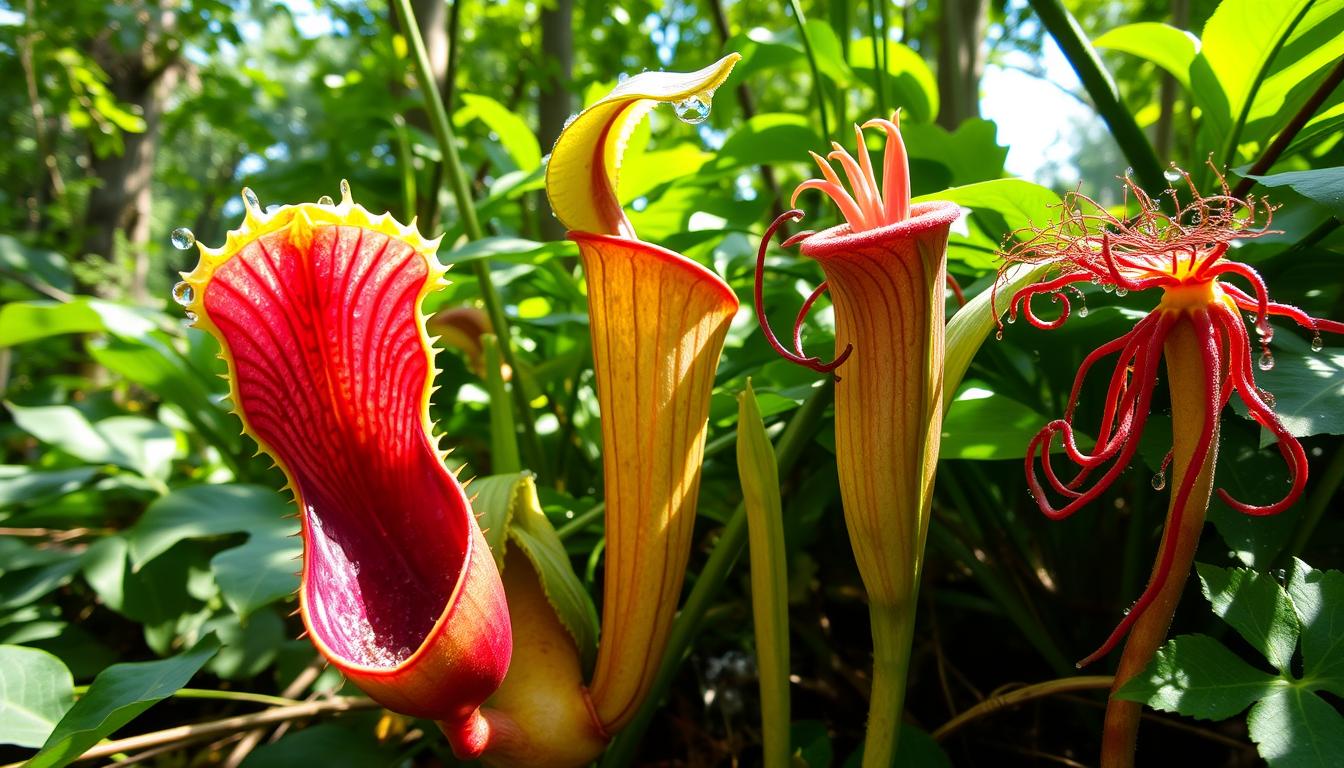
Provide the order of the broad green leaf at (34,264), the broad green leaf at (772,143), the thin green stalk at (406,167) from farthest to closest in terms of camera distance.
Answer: the broad green leaf at (34,264)
the thin green stalk at (406,167)
the broad green leaf at (772,143)

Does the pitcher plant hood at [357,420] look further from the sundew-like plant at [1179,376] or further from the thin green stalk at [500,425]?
the sundew-like plant at [1179,376]

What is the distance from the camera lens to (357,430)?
39 centimetres

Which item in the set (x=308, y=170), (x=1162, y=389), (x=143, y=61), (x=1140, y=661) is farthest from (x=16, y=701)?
(x=143, y=61)

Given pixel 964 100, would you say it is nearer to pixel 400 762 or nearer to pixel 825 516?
pixel 825 516

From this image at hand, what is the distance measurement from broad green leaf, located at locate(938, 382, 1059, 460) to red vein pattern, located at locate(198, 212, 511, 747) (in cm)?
25

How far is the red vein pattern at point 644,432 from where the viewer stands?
403 millimetres

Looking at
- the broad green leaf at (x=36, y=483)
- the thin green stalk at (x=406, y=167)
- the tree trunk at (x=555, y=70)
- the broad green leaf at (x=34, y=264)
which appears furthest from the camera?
the tree trunk at (x=555, y=70)

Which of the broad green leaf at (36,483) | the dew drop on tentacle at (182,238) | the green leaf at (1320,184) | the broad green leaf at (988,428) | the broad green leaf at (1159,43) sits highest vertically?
the broad green leaf at (1159,43)

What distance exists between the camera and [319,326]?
14.6 inches

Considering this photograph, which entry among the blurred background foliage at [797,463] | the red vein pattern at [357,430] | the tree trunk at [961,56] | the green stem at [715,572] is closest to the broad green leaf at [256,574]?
the blurred background foliage at [797,463]

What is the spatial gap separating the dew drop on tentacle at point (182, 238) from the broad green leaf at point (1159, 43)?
1.73ft

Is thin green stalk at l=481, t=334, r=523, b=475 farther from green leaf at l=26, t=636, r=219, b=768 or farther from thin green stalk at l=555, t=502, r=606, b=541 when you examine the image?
green leaf at l=26, t=636, r=219, b=768

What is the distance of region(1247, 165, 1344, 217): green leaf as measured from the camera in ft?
1.11

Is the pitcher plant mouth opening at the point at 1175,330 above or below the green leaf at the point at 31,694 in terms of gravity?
above
